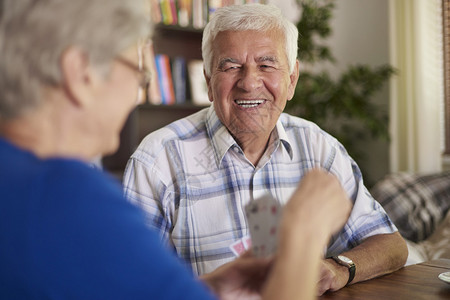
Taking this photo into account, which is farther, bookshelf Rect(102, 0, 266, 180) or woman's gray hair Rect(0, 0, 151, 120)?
bookshelf Rect(102, 0, 266, 180)

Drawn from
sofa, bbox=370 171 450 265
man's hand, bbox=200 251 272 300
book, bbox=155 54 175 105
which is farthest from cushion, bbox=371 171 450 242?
man's hand, bbox=200 251 272 300

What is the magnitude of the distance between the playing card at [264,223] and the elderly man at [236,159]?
2.47ft

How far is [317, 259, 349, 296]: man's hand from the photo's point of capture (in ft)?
4.17

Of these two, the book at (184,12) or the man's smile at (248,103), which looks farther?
the book at (184,12)

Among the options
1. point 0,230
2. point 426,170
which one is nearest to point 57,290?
point 0,230

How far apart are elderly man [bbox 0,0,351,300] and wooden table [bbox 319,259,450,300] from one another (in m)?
0.56

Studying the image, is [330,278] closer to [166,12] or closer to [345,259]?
[345,259]

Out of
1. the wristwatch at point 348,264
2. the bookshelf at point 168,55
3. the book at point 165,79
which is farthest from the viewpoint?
the book at point 165,79

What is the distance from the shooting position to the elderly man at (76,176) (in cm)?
60

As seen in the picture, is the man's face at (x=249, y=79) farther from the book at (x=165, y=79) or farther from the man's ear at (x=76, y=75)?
the book at (x=165, y=79)

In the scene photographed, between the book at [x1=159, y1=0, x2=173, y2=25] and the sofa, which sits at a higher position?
the book at [x1=159, y1=0, x2=173, y2=25]

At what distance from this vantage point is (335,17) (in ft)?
14.2

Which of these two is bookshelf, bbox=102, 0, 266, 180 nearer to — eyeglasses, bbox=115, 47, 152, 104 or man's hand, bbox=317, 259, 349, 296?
man's hand, bbox=317, 259, 349, 296

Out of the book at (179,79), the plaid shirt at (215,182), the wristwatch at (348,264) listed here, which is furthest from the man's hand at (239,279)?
the book at (179,79)
